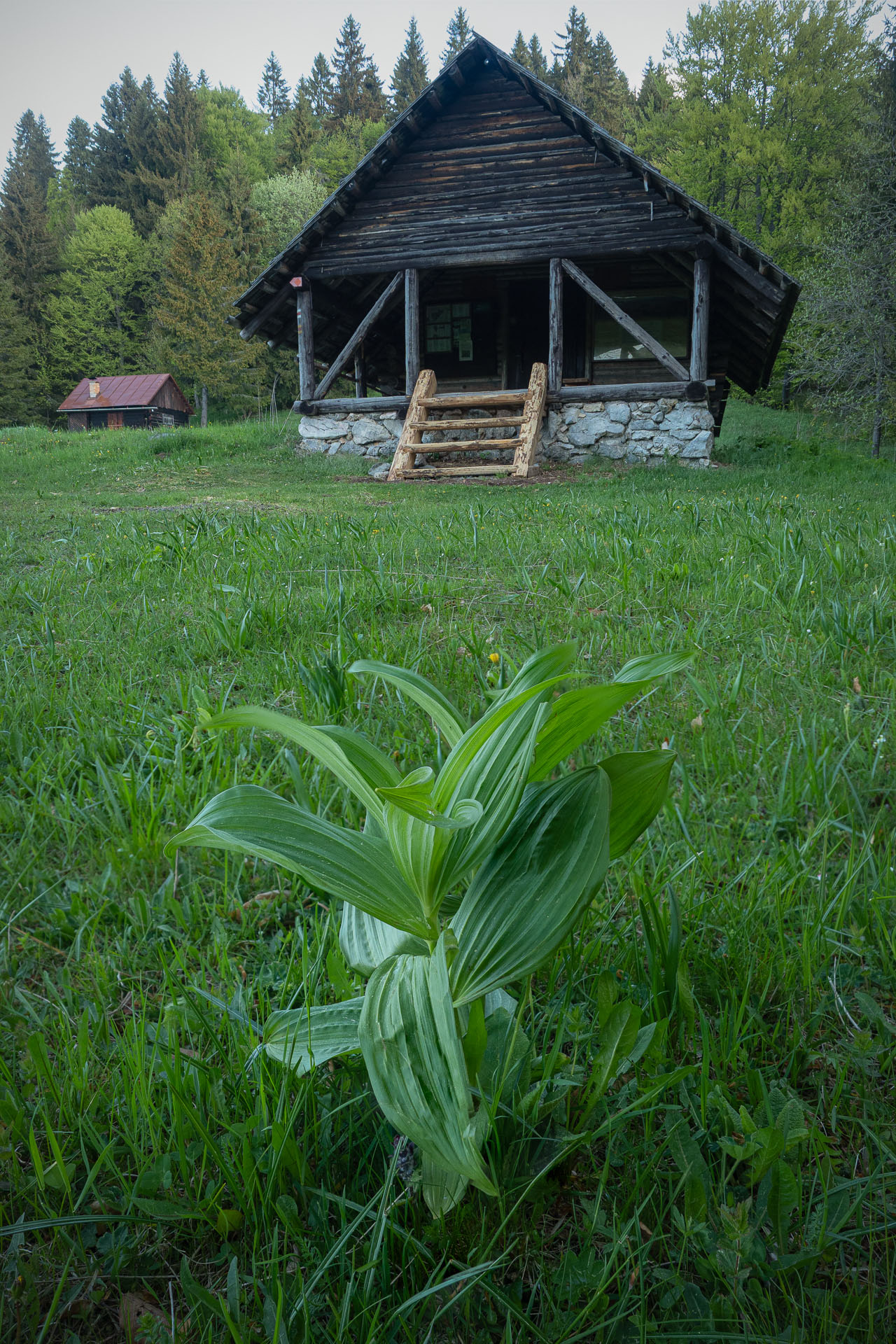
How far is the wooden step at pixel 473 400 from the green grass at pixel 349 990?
8.62 meters

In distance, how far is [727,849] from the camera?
155 centimetres

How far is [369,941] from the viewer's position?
102cm

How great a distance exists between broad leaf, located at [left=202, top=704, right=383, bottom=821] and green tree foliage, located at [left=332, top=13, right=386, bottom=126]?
74.3 metres

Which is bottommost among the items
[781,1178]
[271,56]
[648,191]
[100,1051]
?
[100,1051]

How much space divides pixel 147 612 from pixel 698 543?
2.71 m

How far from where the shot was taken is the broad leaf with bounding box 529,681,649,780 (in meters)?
0.89

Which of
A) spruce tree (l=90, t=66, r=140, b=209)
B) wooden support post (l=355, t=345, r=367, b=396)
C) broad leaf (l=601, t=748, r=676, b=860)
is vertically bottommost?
broad leaf (l=601, t=748, r=676, b=860)

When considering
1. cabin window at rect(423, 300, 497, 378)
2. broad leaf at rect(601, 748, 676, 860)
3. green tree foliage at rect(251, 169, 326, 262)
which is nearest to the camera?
broad leaf at rect(601, 748, 676, 860)

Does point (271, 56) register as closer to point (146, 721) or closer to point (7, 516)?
point (7, 516)

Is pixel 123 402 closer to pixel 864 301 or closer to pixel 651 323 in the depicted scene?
pixel 651 323

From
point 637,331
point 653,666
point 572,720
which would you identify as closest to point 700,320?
point 637,331

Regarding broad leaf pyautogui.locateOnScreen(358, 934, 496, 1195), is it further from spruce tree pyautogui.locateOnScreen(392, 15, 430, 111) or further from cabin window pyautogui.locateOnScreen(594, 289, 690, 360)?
spruce tree pyautogui.locateOnScreen(392, 15, 430, 111)

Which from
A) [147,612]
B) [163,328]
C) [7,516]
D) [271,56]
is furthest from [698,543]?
[271,56]

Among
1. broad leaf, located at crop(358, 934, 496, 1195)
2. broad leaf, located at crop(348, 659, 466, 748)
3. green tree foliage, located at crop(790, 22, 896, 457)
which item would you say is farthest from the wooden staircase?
broad leaf, located at crop(358, 934, 496, 1195)
